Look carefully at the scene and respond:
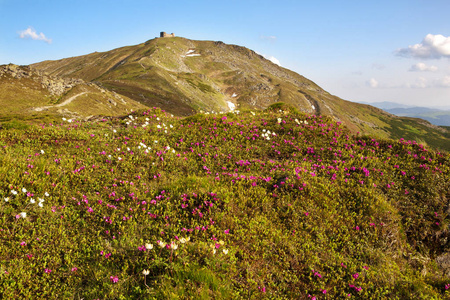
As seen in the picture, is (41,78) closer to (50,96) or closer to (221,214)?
(50,96)

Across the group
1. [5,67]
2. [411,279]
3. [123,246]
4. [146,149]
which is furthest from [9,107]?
[411,279]

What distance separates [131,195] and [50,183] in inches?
103

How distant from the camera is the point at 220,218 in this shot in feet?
20.9

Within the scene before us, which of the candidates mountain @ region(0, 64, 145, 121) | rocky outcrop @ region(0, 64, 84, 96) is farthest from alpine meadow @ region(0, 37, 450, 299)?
rocky outcrop @ region(0, 64, 84, 96)

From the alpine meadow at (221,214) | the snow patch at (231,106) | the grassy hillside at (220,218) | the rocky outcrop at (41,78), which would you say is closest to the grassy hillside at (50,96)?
the rocky outcrop at (41,78)

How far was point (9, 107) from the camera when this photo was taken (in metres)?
72.0

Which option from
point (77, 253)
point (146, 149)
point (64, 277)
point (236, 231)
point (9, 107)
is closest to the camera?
point (64, 277)

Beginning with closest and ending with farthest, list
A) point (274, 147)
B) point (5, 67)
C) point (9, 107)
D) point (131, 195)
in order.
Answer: point (131, 195) → point (274, 147) → point (9, 107) → point (5, 67)

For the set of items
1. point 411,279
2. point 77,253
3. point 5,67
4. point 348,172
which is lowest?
point 411,279

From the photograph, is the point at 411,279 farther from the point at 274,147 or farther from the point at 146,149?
the point at 146,149

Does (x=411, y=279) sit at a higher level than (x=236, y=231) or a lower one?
lower

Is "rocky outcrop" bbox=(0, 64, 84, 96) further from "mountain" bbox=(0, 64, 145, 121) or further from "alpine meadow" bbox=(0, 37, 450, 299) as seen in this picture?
"alpine meadow" bbox=(0, 37, 450, 299)

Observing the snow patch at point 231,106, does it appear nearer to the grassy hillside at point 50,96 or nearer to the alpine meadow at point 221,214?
the grassy hillside at point 50,96

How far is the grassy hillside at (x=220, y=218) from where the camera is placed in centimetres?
479
